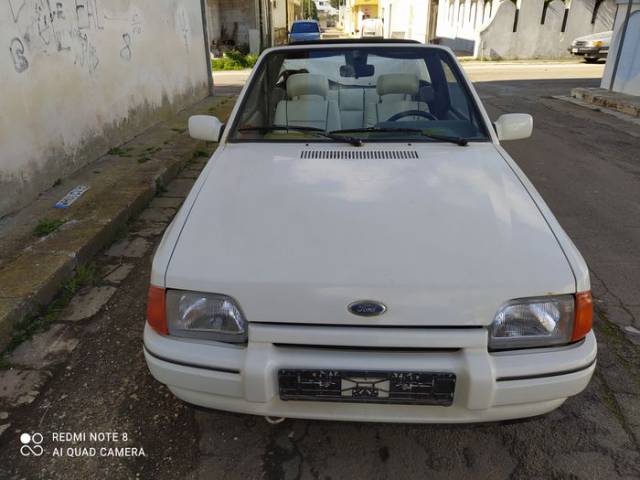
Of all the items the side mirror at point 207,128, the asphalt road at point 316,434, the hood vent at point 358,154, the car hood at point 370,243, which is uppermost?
the side mirror at point 207,128

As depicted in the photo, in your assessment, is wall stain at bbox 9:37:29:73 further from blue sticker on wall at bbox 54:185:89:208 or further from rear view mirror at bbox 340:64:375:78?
rear view mirror at bbox 340:64:375:78

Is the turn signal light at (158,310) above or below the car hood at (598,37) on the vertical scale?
below

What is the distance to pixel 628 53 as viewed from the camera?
10695mm

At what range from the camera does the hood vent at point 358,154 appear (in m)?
2.56

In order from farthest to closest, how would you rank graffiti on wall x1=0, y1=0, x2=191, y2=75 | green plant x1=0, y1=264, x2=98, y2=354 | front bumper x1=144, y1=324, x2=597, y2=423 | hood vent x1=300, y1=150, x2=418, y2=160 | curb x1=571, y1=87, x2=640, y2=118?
curb x1=571, y1=87, x2=640, y2=118, graffiti on wall x1=0, y1=0, x2=191, y2=75, green plant x1=0, y1=264, x2=98, y2=354, hood vent x1=300, y1=150, x2=418, y2=160, front bumper x1=144, y1=324, x2=597, y2=423

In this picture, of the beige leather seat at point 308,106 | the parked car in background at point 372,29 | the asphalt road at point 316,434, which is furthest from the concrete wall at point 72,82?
the parked car in background at point 372,29

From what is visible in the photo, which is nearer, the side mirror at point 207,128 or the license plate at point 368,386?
the license plate at point 368,386

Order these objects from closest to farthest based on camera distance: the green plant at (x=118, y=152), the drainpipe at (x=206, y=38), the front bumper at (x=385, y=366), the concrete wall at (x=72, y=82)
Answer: the front bumper at (x=385, y=366), the concrete wall at (x=72, y=82), the green plant at (x=118, y=152), the drainpipe at (x=206, y=38)

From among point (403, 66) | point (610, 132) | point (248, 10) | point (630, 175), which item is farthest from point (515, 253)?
point (248, 10)

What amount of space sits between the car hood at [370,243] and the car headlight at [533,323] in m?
0.04

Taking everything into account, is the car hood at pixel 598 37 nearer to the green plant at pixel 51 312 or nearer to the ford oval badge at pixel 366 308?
the green plant at pixel 51 312

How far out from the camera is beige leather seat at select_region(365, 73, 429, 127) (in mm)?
2957

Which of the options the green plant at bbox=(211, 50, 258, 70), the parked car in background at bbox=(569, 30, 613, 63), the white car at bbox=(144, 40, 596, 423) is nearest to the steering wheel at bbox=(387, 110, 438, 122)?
the white car at bbox=(144, 40, 596, 423)

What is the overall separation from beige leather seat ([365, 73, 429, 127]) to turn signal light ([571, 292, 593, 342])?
152 centimetres
